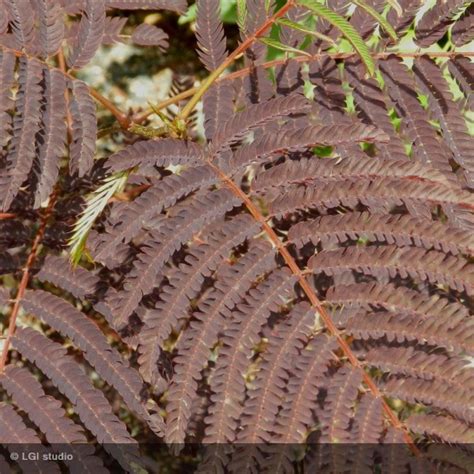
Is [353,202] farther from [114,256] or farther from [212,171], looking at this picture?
Result: [114,256]

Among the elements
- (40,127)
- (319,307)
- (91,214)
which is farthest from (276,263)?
(40,127)

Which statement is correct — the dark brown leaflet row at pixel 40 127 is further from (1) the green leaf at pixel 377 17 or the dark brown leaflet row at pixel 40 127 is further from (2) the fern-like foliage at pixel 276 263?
(1) the green leaf at pixel 377 17

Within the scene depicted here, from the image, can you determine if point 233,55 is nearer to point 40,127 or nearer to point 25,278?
point 40,127

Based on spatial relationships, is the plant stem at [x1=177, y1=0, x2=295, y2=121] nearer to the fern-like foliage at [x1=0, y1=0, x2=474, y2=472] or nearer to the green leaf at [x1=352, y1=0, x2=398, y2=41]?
the fern-like foliage at [x1=0, y1=0, x2=474, y2=472]

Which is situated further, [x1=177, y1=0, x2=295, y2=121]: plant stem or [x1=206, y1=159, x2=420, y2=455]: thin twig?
[x1=177, y1=0, x2=295, y2=121]: plant stem

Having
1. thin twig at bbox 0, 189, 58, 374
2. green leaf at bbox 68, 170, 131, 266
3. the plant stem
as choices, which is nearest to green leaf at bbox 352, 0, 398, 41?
the plant stem

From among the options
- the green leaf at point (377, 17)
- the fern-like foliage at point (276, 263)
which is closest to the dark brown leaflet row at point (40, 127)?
the fern-like foliage at point (276, 263)

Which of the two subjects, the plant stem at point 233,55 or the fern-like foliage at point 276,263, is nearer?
the fern-like foliage at point 276,263
